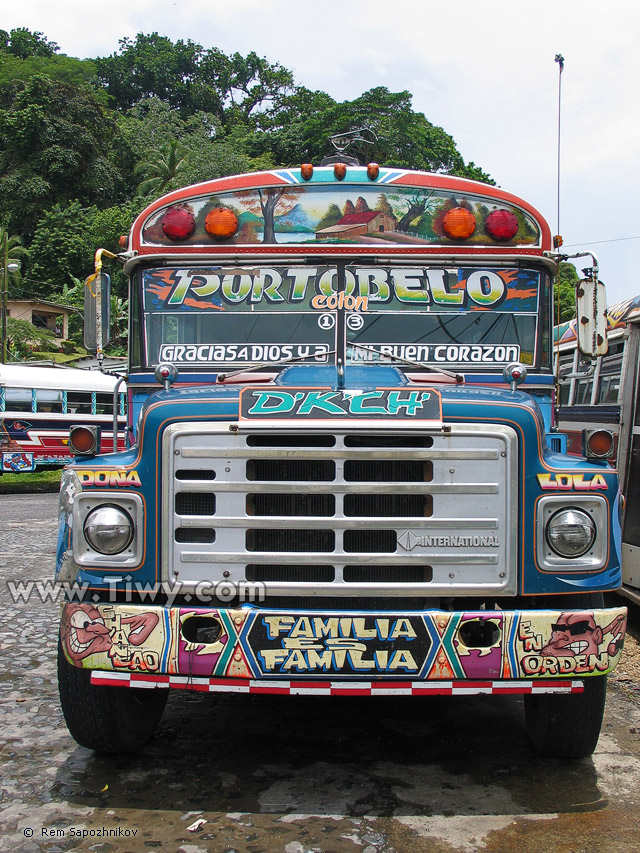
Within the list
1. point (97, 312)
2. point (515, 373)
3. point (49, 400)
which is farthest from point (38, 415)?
point (515, 373)

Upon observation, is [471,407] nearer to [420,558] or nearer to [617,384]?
[420,558]

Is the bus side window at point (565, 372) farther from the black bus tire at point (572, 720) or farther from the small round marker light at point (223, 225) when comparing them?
the black bus tire at point (572, 720)

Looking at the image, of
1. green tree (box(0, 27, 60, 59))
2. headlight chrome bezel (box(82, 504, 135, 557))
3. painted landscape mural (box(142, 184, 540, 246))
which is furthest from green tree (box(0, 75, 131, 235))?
headlight chrome bezel (box(82, 504, 135, 557))

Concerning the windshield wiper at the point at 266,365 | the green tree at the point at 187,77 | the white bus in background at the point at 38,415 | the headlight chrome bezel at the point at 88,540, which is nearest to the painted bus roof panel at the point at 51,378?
the white bus in background at the point at 38,415

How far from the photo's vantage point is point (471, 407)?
3.57 metres

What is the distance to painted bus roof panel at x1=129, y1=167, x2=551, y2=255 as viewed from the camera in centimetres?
473

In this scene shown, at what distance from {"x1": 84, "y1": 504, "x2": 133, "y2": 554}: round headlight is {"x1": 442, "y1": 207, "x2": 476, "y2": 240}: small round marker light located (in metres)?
2.36

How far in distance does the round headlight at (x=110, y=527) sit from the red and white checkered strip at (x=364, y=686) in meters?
0.54

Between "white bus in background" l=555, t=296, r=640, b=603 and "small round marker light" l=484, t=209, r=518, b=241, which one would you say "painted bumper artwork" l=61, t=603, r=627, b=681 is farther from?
"white bus in background" l=555, t=296, r=640, b=603

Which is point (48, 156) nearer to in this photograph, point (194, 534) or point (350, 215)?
point (350, 215)

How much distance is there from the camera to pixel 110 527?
3.59 m

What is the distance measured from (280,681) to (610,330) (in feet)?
19.1

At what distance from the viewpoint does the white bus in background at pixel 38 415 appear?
22.9 metres

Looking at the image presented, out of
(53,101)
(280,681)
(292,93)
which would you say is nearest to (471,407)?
(280,681)
